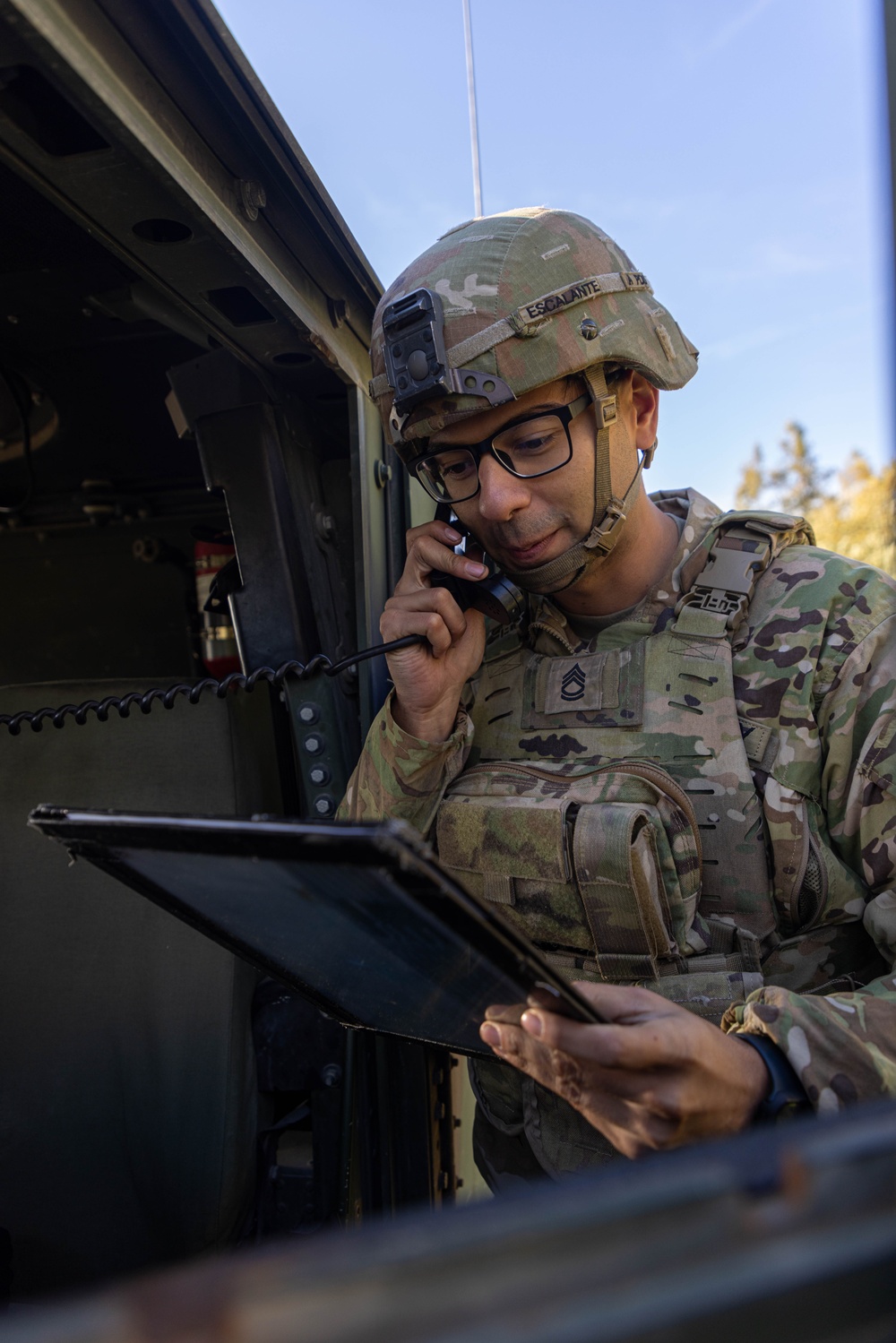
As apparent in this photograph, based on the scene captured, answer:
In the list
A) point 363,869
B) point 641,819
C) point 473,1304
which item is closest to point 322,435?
point 641,819

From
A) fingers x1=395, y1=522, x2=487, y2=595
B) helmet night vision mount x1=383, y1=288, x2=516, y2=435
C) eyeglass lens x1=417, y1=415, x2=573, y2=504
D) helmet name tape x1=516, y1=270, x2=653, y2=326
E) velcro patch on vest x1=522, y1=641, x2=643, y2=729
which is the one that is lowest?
velcro patch on vest x1=522, y1=641, x2=643, y2=729

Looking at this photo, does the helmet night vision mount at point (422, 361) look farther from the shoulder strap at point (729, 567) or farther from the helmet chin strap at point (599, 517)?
the shoulder strap at point (729, 567)

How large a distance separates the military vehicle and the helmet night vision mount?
177 mm

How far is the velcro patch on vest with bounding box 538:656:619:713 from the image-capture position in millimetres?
1654

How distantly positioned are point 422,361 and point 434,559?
37 centimetres

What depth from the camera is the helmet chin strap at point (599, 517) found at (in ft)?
5.46

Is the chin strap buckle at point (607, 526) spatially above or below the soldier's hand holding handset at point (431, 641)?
above

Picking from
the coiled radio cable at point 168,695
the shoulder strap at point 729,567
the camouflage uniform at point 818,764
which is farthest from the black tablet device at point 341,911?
the shoulder strap at point 729,567

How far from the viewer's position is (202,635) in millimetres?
2545

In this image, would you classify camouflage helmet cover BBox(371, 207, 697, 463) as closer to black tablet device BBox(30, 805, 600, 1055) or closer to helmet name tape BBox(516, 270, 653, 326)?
helmet name tape BBox(516, 270, 653, 326)

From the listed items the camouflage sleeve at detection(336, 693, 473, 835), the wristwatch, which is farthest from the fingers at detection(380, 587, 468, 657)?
the wristwatch

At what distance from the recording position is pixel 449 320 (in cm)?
163

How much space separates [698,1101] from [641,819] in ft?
1.61

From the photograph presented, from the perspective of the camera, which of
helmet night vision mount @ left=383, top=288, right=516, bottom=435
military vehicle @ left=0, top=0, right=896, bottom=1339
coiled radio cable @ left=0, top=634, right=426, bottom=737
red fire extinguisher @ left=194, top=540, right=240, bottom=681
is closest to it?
military vehicle @ left=0, top=0, right=896, bottom=1339
